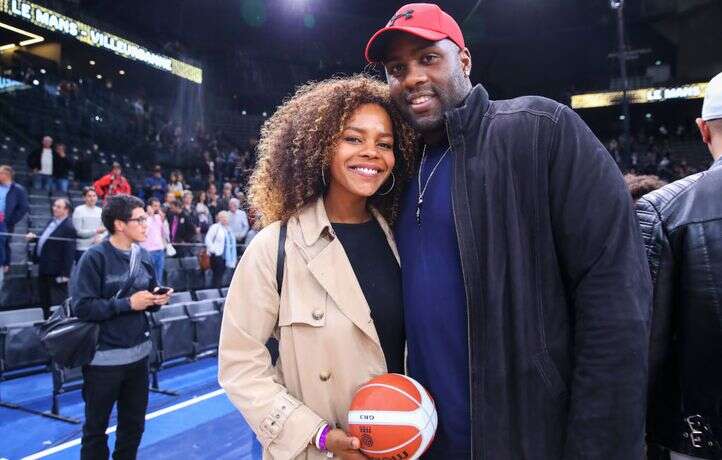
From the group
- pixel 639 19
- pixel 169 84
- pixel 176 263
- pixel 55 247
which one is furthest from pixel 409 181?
pixel 639 19

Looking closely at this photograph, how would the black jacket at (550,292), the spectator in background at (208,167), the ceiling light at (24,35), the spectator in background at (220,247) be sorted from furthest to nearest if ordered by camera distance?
the spectator in background at (208,167) → the ceiling light at (24,35) → the spectator in background at (220,247) → the black jacket at (550,292)

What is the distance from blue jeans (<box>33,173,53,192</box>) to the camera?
432 inches

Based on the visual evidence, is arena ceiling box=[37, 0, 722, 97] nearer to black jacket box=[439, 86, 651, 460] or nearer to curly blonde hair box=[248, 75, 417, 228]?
curly blonde hair box=[248, 75, 417, 228]

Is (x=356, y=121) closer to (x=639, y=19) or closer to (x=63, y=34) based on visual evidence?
(x=63, y=34)

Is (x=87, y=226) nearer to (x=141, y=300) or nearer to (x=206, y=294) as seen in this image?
(x=206, y=294)

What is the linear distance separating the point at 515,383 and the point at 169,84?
71.5 feet

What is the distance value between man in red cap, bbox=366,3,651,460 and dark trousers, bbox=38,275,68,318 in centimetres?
718

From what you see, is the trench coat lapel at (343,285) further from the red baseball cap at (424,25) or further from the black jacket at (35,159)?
the black jacket at (35,159)

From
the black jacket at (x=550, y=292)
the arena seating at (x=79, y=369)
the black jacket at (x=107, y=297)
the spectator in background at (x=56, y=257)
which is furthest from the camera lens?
the spectator in background at (x=56, y=257)

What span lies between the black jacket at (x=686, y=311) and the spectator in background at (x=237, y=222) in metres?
9.37

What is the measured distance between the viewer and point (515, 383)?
143 cm

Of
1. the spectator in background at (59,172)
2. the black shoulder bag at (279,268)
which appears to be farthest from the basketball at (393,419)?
the spectator in background at (59,172)

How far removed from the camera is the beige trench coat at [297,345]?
1.69 m

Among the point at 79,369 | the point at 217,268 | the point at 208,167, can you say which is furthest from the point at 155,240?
the point at 208,167
